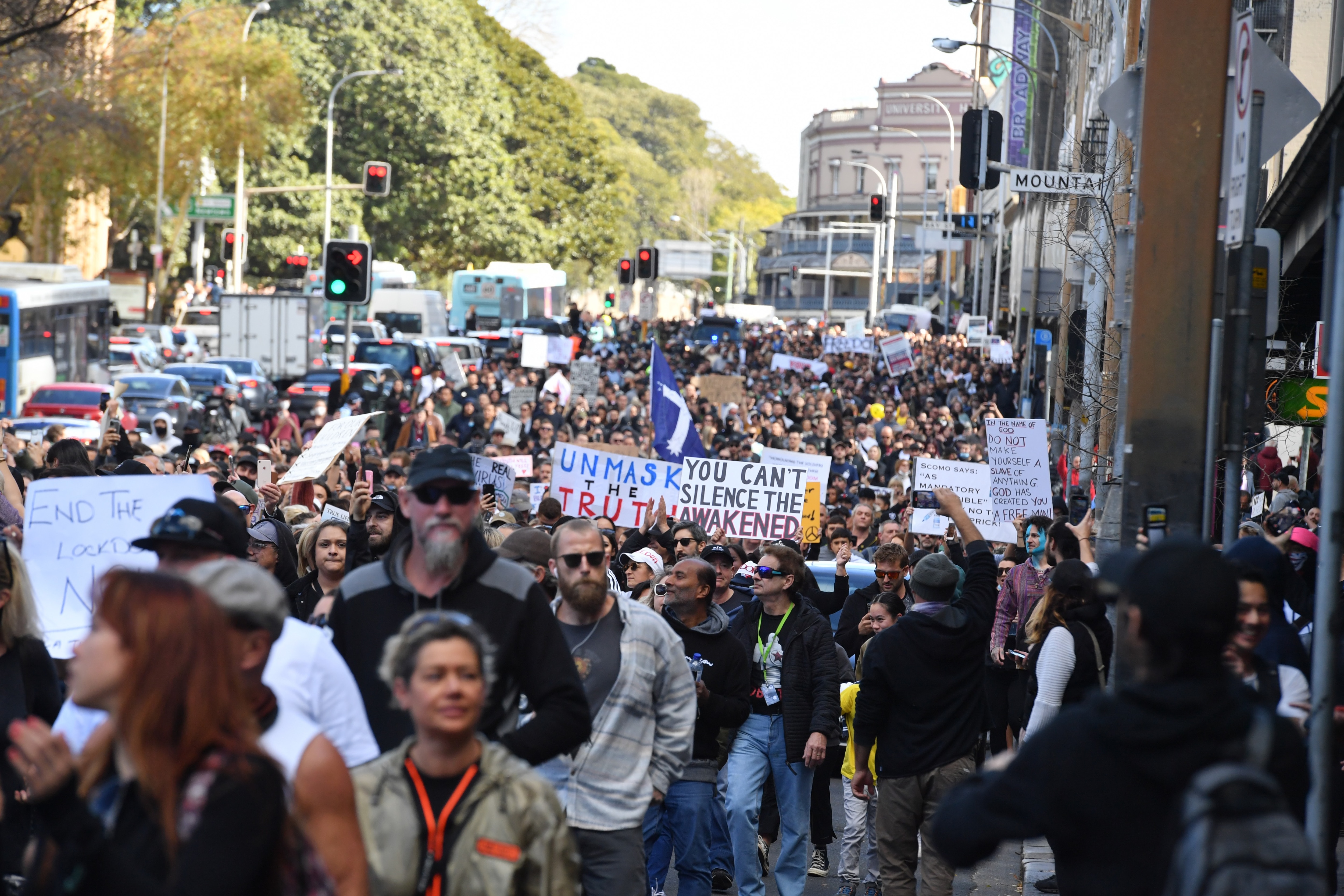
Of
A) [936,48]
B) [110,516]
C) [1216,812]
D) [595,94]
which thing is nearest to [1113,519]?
[110,516]

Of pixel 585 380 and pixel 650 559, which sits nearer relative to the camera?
pixel 650 559

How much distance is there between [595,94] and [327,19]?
10255 cm

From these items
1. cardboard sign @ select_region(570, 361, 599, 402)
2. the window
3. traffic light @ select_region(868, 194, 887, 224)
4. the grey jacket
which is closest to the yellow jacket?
the grey jacket

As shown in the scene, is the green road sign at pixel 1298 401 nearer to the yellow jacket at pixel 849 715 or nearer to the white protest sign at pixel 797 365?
the yellow jacket at pixel 849 715

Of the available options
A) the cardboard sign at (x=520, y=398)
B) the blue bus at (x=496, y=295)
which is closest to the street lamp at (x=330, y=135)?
the blue bus at (x=496, y=295)

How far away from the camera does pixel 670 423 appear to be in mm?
16625

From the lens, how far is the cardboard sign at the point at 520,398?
28.5 m

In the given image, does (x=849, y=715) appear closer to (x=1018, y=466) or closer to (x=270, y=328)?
(x=1018, y=466)

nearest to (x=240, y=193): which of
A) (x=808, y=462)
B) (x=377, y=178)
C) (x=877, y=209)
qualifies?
(x=877, y=209)

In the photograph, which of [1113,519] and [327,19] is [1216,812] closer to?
[1113,519]

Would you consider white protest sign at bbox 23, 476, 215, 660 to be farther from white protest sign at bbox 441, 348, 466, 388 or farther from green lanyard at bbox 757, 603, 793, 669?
white protest sign at bbox 441, 348, 466, 388

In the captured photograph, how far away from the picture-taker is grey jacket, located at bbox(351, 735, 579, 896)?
3754mm

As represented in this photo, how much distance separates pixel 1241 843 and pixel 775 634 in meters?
5.40

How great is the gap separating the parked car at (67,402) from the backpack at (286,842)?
2483cm
